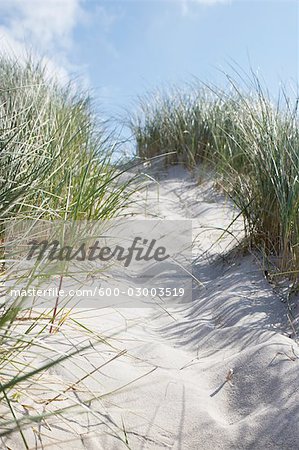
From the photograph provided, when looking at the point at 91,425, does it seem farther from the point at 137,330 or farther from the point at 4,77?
the point at 4,77

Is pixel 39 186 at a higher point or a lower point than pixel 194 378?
higher

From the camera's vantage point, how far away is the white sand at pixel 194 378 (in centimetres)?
122

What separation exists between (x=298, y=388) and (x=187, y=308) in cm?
87

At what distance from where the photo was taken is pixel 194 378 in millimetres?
1545

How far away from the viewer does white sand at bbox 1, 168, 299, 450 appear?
3.99 feet

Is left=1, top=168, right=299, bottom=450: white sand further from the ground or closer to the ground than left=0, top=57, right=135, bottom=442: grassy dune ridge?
closer to the ground

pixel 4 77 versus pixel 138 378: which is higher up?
pixel 4 77

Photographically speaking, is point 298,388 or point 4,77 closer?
point 298,388

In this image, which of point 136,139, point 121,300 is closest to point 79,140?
point 121,300

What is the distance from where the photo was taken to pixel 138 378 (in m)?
1.41

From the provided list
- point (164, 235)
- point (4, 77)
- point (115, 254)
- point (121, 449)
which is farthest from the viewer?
point (4, 77)

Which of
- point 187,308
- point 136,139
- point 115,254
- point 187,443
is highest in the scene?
point 136,139

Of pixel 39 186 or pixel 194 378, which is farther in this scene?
pixel 39 186

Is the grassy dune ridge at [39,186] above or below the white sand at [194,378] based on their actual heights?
above
